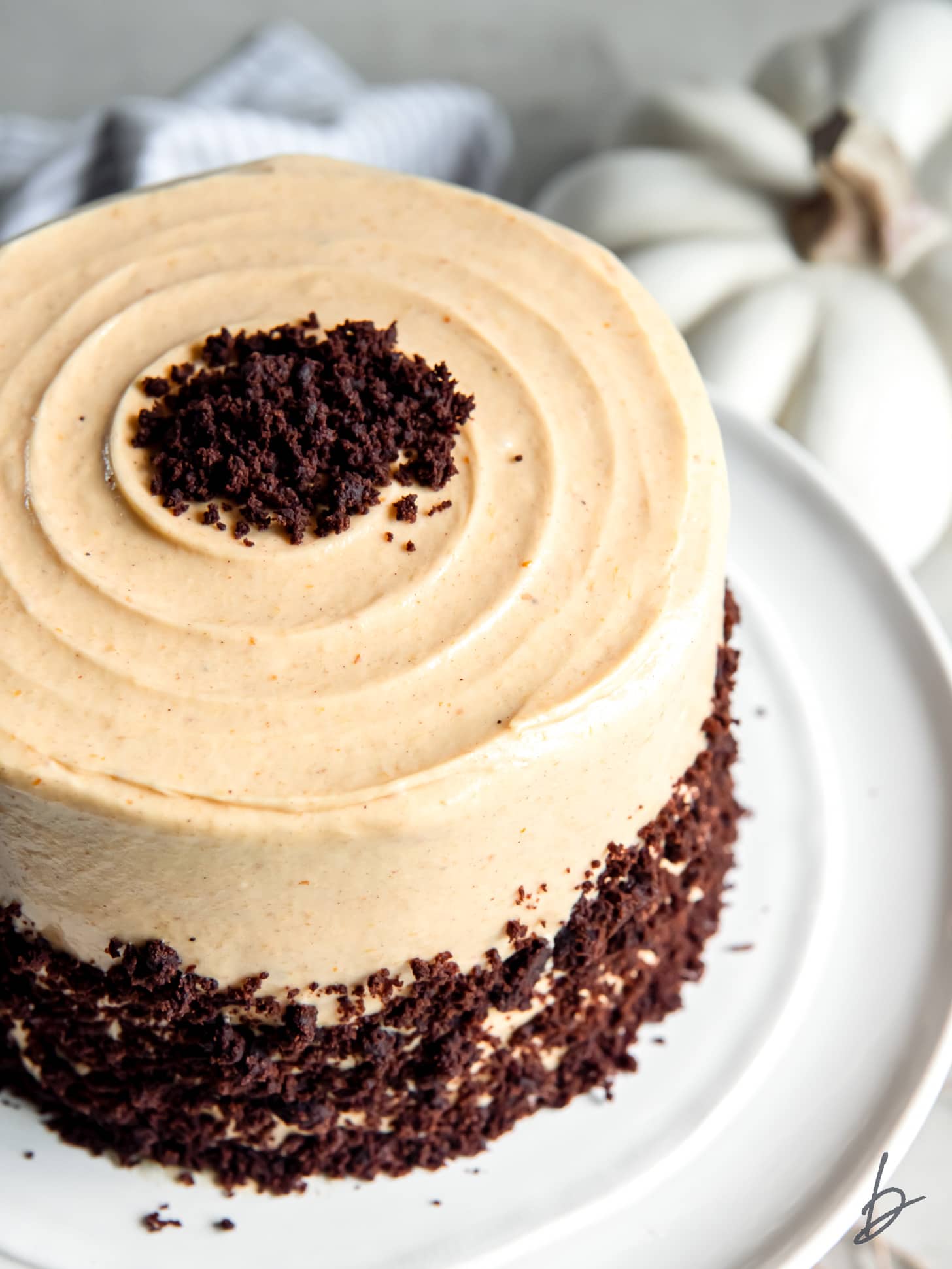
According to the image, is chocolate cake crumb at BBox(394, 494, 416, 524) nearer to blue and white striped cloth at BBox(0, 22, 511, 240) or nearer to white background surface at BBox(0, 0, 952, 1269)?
blue and white striped cloth at BBox(0, 22, 511, 240)

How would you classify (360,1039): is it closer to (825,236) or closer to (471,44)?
(825,236)

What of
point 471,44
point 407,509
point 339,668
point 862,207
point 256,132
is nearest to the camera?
point 339,668

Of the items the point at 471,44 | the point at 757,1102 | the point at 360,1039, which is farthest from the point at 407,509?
the point at 471,44

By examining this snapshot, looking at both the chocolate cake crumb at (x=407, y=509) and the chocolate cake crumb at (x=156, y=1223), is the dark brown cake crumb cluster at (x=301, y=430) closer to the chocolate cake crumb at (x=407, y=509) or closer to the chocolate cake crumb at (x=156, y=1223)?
the chocolate cake crumb at (x=407, y=509)

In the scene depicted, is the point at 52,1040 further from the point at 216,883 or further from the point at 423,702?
the point at 423,702

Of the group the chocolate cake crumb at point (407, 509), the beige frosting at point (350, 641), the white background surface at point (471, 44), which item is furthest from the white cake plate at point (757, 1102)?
the white background surface at point (471, 44)

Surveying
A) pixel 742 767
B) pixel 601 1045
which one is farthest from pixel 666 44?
pixel 601 1045

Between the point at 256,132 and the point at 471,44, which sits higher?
the point at 471,44
